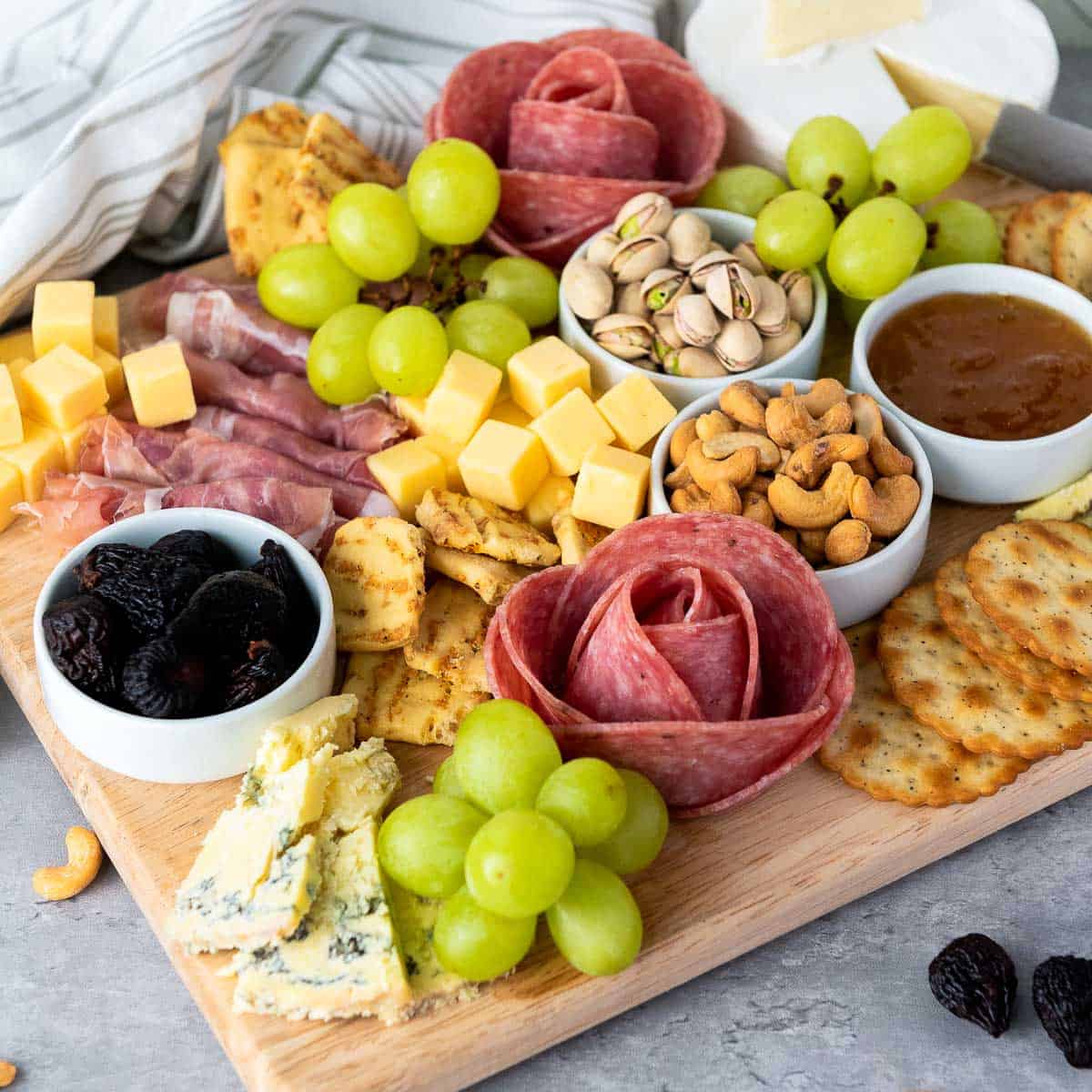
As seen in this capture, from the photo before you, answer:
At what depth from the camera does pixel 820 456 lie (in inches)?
65.0

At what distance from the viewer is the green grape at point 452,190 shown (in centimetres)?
192

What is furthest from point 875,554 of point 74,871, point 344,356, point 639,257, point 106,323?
point 106,323

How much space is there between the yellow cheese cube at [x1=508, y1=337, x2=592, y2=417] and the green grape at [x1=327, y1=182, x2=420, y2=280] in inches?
9.5

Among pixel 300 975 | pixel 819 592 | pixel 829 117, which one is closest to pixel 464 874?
pixel 300 975

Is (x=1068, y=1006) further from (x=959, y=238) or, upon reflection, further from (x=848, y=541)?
(x=959, y=238)

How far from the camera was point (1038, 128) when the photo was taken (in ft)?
7.31

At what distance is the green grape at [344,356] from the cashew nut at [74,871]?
68cm

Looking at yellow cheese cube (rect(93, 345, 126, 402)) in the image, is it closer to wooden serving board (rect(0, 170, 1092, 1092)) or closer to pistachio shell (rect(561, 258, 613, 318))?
wooden serving board (rect(0, 170, 1092, 1092))

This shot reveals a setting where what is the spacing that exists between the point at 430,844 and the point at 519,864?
0.43ft

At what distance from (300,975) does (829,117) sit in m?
1.41

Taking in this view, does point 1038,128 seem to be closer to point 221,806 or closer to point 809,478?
point 809,478

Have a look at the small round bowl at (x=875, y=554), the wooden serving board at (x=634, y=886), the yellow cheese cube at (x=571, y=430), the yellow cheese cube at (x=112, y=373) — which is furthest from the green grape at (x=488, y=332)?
the wooden serving board at (x=634, y=886)

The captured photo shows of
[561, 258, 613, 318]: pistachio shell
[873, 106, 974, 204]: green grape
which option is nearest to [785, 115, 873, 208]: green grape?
[873, 106, 974, 204]: green grape

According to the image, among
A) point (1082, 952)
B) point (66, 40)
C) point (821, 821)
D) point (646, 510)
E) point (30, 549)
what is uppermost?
point (66, 40)
